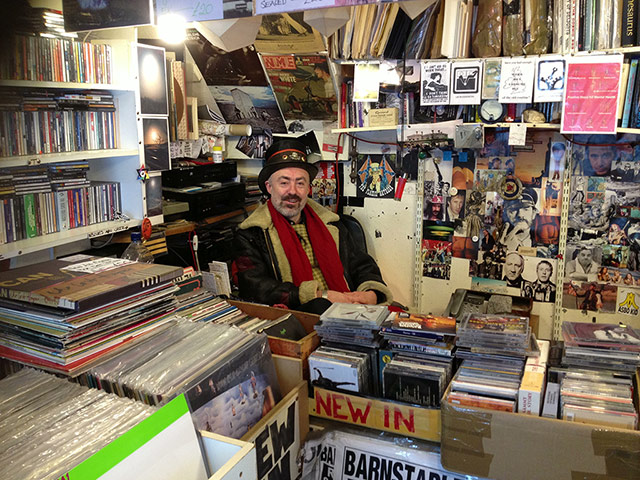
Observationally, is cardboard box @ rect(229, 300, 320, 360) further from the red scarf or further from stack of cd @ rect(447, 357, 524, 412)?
the red scarf

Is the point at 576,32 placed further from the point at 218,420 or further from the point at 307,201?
the point at 218,420

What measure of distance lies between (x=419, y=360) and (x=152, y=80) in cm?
183

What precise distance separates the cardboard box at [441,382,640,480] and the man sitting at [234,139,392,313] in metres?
1.38

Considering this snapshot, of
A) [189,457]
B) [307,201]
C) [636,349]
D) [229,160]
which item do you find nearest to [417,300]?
[307,201]

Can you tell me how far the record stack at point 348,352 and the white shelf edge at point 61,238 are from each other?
1137 mm

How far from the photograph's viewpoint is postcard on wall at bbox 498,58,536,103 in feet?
8.70

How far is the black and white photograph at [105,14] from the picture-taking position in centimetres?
180

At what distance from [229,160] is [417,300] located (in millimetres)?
1554

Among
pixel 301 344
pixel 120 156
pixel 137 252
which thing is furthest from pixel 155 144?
pixel 301 344

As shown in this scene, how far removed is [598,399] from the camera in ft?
4.72

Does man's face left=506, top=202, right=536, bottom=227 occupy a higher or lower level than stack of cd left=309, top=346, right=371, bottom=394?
higher

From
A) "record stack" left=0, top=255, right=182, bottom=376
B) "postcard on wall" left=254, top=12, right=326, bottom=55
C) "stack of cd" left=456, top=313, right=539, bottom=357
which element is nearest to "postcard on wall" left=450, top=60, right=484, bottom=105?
"postcard on wall" left=254, top=12, right=326, bottom=55

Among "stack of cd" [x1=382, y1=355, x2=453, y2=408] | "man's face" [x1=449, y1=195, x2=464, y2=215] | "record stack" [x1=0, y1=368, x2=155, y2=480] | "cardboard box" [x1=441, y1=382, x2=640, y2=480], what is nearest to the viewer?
"record stack" [x1=0, y1=368, x2=155, y2=480]

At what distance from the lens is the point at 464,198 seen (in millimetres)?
3250
